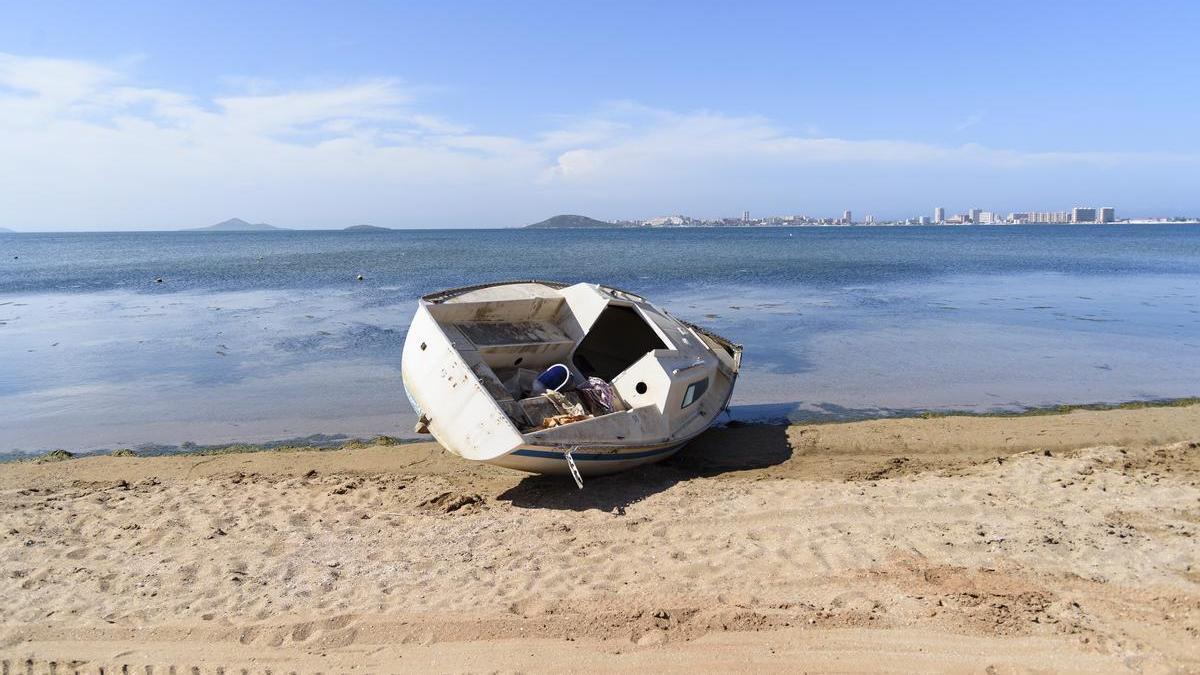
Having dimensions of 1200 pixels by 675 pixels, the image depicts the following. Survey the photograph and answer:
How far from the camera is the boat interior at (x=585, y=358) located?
9.63 meters

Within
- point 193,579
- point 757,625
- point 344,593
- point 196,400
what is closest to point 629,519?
point 757,625

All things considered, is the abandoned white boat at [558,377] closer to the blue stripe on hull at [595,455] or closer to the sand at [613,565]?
the blue stripe on hull at [595,455]

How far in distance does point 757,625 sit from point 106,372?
51.0 feet

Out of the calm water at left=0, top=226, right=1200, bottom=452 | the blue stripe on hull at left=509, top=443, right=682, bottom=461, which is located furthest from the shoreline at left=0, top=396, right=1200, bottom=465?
the blue stripe on hull at left=509, top=443, right=682, bottom=461

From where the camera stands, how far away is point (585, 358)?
42.8 ft

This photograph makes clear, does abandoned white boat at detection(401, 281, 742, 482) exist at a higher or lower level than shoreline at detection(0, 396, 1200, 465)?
higher

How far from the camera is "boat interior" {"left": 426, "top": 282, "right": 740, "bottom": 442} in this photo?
9.63 m

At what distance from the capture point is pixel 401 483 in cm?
962

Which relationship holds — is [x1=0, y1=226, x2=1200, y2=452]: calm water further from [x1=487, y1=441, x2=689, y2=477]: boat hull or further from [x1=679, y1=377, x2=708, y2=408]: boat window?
[x1=487, y1=441, x2=689, y2=477]: boat hull

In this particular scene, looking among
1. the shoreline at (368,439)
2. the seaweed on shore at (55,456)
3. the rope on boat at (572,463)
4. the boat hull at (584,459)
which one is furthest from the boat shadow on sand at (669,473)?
the seaweed on shore at (55,456)

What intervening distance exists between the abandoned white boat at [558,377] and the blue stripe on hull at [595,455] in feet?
0.05

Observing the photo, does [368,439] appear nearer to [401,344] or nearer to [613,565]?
[613,565]

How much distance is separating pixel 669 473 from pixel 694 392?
1.34m

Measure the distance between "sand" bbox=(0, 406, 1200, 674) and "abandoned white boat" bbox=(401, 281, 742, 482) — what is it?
628 mm
